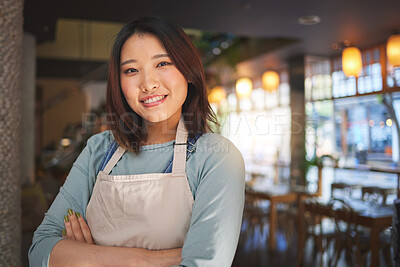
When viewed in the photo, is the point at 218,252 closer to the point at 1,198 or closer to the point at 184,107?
the point at 184,107

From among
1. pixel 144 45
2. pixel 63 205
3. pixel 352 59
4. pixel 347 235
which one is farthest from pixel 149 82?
pixel 352 59

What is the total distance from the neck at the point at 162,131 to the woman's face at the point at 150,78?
7 cm

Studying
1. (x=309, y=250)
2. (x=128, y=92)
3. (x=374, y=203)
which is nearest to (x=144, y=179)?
(x=128, y=92)

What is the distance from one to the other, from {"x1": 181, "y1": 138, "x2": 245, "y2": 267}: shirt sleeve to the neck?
0.19m

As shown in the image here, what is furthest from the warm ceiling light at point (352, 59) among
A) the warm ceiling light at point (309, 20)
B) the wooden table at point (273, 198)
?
the wooden table at point (273, 198)

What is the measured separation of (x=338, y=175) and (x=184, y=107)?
254 inches

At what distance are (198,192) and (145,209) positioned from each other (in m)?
0.17

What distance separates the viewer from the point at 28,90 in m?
5.62

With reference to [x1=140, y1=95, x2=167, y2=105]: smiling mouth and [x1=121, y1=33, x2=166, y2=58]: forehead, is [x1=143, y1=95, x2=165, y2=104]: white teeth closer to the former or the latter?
[x1=140, y1=95, x2=167, y2=105]: smiling mouth

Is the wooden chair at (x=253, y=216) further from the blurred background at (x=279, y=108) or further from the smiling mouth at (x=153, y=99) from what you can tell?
the smiling mouth at (x=153, y=99)

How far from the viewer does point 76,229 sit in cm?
112

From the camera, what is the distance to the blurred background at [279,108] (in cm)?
334

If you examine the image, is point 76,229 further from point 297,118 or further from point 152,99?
point 297,118

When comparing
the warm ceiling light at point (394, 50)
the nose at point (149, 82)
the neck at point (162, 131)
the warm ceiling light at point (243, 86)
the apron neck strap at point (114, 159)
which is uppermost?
the warm ceiling light at point (394, 50)
